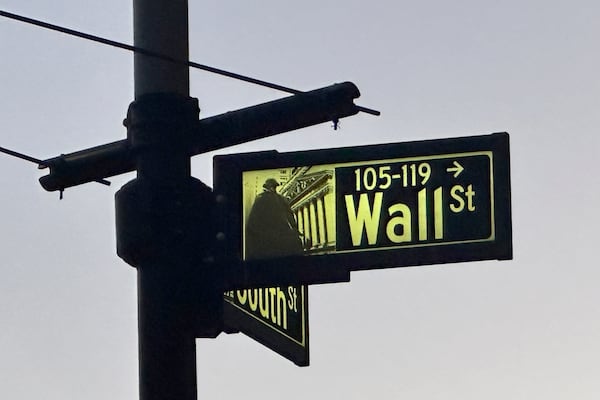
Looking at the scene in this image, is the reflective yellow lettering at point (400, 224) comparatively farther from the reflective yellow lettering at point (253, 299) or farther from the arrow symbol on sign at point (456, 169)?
the reflective yellow lettering at point (253, 299)

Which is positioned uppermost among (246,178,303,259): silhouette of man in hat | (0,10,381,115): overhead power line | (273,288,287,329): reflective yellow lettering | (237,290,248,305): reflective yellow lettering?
(0,10,381,115): overhead power line

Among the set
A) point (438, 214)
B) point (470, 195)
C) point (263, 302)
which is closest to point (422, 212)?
point (438, 214)

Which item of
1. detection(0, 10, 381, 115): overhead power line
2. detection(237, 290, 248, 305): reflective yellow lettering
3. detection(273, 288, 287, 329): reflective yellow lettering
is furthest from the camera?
detection(273, 288, 287, 329): reflective yellow lettering

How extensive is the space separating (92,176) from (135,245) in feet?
1.67

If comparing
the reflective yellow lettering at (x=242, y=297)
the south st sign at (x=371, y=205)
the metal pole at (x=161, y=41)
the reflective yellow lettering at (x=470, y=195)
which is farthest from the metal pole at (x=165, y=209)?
the reflective yellow lettering at (x=470, y=195)

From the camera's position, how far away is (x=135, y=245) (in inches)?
135

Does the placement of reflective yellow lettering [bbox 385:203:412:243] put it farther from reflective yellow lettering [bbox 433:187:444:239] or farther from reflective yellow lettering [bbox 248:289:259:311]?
reflective yellow lettering [bbox 248:289:259:311]

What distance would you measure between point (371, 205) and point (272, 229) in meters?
0.34

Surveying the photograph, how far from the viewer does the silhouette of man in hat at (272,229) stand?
11.9 feet

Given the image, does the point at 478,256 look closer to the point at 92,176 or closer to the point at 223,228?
the point at 223,228

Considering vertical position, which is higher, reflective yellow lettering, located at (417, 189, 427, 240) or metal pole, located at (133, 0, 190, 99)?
metal pole, located at (133, 0, 190, 99)

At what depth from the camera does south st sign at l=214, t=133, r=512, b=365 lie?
3.62m

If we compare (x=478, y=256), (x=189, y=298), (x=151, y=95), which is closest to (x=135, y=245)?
(x=189, y=298)

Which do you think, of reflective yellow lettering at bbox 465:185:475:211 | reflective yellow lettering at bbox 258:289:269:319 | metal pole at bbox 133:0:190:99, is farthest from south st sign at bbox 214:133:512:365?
reflective yellow lettering at bbox 258:289:269:319
